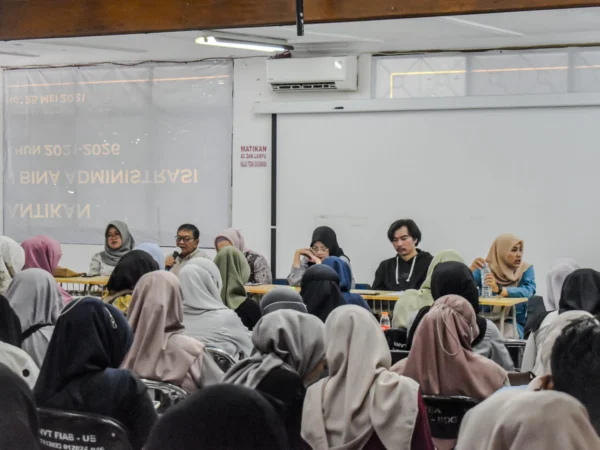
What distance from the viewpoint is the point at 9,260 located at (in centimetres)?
579

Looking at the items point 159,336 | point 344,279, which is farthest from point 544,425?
point 344,279

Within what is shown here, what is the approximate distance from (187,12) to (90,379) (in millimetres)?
2321

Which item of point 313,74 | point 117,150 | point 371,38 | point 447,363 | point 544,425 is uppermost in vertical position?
point 371,38

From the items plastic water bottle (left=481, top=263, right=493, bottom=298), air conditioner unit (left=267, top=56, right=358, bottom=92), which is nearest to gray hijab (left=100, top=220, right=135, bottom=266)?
air conditioner unit (left=267, top=56, right=358, bottom=92)

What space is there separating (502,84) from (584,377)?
5.93 m

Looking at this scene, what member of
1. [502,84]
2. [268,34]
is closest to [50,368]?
[268,34]

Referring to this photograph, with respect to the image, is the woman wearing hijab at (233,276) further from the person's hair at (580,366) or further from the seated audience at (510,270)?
the person's hair at (580,366)

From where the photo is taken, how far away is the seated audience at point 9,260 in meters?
5.59

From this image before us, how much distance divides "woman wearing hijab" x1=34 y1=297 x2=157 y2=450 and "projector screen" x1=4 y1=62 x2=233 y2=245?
232 inches

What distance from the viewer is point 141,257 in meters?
4.96

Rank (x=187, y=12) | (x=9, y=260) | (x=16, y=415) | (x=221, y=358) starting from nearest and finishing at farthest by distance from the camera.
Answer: (x=16, y=415) → (x=221, y=358) → (x=187, y=12) → (x=9, y=260)

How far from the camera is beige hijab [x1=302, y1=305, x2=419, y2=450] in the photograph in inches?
94.3

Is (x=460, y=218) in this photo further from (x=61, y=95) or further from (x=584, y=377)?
(x=584, y=377)

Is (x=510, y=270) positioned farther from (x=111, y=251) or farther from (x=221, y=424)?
(x=221, y=424)
